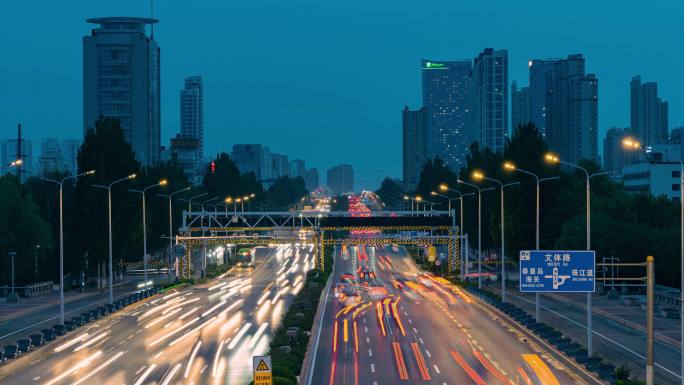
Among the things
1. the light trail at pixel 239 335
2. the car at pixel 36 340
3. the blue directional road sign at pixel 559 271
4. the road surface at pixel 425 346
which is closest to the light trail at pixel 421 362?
the road surface at pixel 425 346

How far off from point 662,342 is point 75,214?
208 feet

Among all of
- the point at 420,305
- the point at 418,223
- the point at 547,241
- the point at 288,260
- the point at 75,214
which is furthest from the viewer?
the point at 288,260

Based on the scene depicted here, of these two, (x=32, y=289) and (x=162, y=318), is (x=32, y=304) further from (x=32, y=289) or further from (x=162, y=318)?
(x=162, y=318)

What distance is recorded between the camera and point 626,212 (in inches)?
4225

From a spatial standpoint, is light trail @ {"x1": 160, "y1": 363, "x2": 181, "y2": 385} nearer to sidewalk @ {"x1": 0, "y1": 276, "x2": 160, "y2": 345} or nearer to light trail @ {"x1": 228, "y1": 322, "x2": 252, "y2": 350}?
light trail @ {"x1": 228, "y1": 322, "x2": 252, "y2": 350}

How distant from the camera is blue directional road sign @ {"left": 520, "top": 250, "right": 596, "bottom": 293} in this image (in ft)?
161

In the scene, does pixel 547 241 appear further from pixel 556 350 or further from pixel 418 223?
pixel 556 350

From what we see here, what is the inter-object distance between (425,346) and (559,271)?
11.1 metres

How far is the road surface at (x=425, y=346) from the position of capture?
152 ft

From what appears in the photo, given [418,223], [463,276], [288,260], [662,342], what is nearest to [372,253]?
[288,260]

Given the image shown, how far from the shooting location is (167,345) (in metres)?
58.1

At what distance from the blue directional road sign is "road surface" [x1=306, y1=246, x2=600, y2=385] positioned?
4.15m

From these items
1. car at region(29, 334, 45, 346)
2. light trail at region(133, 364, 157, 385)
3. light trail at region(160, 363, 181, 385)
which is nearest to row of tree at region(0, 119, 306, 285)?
car at region(29, 334, 45, 346)

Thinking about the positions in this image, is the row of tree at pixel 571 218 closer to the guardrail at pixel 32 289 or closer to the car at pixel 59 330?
the guardrail at pixel 32 289
